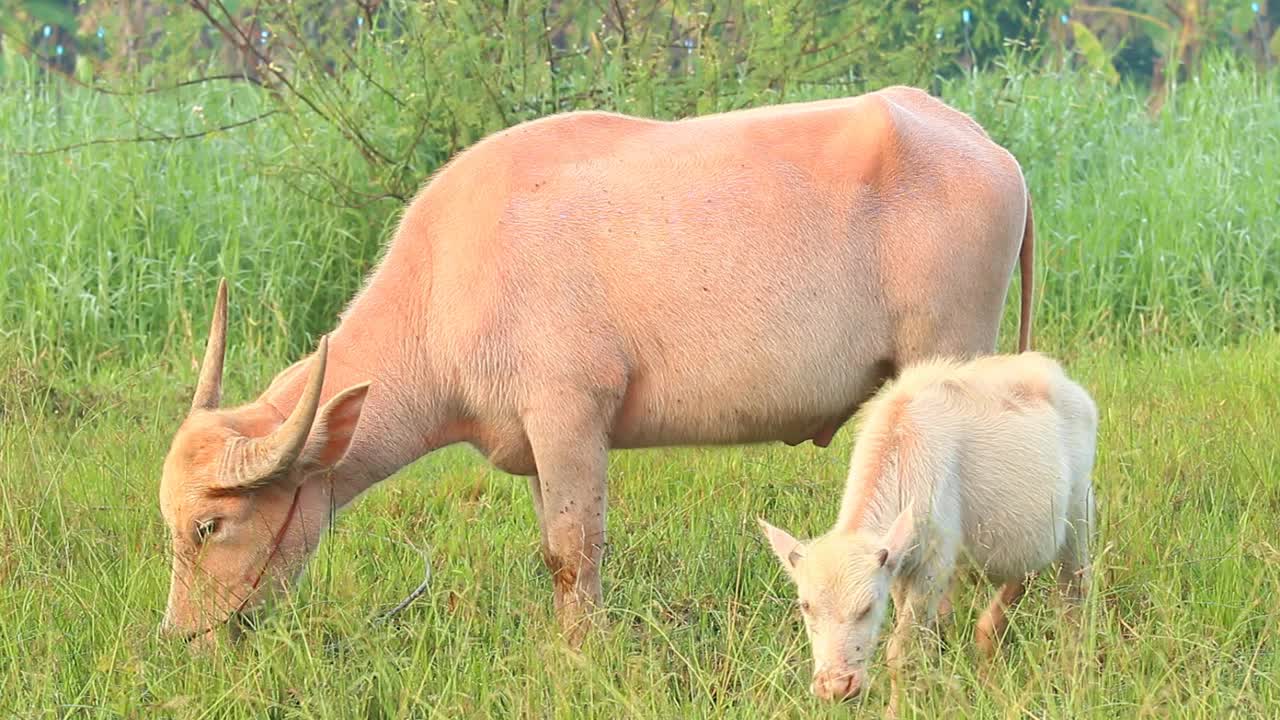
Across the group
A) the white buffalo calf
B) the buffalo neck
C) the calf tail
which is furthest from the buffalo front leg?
the calf tail

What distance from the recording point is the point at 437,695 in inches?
165

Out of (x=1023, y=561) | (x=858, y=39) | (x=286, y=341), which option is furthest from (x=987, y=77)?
(x=1023, y=561)

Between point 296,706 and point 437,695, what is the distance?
372 mm

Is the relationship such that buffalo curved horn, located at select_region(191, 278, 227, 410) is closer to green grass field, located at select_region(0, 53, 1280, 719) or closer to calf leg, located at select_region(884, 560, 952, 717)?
green grass field, located at select_region(0, 53, 1280, 719)

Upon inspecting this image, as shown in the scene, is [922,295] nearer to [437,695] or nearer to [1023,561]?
[1023,561]

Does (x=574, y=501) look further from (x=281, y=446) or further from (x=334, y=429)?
(x=281, y=446)

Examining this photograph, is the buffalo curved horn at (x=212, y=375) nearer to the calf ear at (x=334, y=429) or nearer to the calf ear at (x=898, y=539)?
the calf ear at (x=334, y=429)

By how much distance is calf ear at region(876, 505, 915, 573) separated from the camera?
12.6ft

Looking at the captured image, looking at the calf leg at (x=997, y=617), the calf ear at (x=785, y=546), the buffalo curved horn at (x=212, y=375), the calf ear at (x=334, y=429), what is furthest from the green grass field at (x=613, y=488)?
the buffalo curved horn at (x=212, y=375)

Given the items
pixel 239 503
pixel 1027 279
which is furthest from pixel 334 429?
pixel 1027 279

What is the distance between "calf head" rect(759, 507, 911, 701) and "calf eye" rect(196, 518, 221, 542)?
157 centimetres

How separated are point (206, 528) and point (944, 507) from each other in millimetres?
1921

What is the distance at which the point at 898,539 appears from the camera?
3863mm

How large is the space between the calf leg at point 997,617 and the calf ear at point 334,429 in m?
1.79
